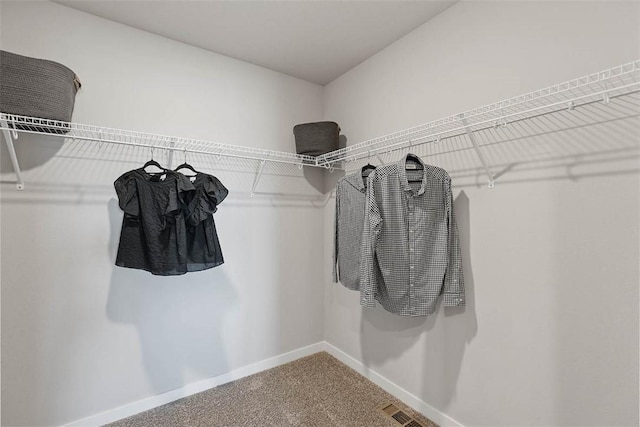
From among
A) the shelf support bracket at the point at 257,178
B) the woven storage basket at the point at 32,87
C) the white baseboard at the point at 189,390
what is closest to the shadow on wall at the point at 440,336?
the white baseboard at the point at 189,390

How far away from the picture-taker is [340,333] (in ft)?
8.20

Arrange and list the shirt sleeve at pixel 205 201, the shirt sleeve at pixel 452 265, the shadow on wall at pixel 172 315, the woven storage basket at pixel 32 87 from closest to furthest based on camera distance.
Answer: the woven storage basket at pixel 32 87
the shirt sleeve at pixel 452 265
the shirt sleeve at pixel 205 201
the shadow on wall at pixel 172 315

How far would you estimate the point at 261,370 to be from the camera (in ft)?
7.54

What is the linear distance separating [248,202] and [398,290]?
1.27 metres

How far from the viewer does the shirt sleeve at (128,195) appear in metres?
1.56

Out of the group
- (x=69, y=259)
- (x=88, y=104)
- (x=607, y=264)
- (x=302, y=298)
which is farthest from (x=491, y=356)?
(x=88, y=104)

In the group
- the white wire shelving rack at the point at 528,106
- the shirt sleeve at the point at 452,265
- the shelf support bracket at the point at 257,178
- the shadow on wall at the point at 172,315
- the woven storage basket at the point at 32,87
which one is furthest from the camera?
the shelf support bracket at the point at 257,178

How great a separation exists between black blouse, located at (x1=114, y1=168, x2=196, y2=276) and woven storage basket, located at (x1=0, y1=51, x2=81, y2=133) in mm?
409

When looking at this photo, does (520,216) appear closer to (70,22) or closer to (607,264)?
(607,264)

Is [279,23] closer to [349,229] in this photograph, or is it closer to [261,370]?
[349,229]

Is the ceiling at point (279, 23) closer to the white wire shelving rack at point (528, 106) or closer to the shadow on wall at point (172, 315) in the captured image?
the white wire shelving rack at point (528, 106)

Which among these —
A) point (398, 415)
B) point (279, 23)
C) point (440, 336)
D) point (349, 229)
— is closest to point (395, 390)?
point (398, 415)

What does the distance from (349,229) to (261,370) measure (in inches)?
52.3

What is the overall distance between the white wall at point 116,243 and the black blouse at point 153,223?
262 mm
